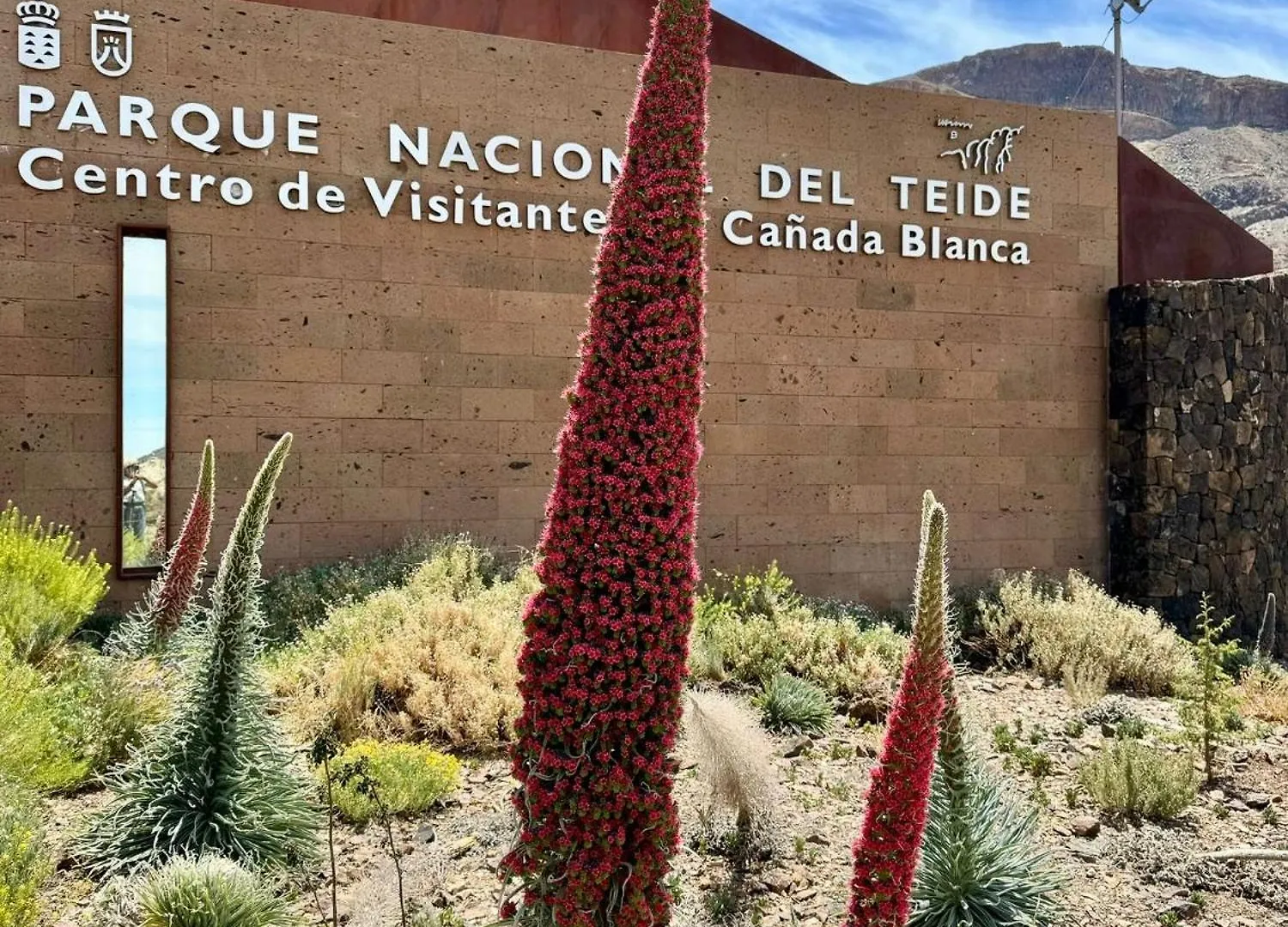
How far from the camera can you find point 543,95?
29.2 feet

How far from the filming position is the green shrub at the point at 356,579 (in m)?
7.24

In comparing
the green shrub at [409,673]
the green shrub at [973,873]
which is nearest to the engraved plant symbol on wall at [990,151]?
the green shrub at [409,673]

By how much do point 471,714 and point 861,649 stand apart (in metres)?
3.05

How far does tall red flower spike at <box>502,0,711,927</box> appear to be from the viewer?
2920 mm

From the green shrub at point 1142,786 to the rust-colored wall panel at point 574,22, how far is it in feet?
23.0

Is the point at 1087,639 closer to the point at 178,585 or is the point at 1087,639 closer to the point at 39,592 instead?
the point at 178,585

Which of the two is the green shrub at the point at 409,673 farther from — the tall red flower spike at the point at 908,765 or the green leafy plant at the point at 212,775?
the tall red flower spike at the point at 908,765

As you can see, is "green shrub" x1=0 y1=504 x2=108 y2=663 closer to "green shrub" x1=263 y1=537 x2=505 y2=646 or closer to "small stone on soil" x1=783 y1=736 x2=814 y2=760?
"green shrub" x1=263 y1=537 x2=505 y2=646

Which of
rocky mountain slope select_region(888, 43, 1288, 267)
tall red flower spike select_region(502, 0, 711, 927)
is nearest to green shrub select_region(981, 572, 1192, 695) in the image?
tall red flower spike select_region(502, 0, 711, 927)

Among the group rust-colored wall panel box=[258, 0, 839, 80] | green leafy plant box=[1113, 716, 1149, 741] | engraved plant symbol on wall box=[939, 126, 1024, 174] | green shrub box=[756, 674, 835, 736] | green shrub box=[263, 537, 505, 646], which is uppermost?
rust-colored wall panel box=[258, 0, 839, 80]

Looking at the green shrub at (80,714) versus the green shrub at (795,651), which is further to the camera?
the green shrub at (795,651)

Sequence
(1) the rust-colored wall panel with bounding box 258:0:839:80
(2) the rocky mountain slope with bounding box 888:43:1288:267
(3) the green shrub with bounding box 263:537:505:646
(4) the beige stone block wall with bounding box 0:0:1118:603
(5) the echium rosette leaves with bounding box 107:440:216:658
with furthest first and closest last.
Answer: (2) the rocky mountain slope with bounding box 888:43:1288:267
(1) the rust-colored wall panel with bounding box 258:0:839:80
(4) the beige stone block wall with bounding box 0:0:1118:603
(3) the green shrub with bounding box 263:537:505:646
(5) the echium rosette leaves with bounding box 107:440:216:658

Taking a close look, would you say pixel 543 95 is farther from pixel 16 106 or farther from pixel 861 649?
pixel 861 649

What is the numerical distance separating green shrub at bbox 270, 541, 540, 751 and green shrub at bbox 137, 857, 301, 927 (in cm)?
175
